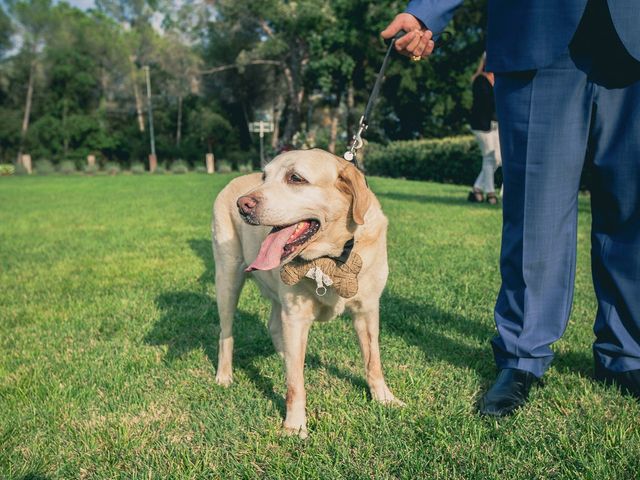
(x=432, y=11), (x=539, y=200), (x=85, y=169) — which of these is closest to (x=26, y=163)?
(x=85, y=169)

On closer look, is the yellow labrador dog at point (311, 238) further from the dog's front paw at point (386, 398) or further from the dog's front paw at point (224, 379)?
the dog's front paw at point (224, 379)

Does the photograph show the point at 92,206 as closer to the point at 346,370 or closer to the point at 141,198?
the point at 141,198

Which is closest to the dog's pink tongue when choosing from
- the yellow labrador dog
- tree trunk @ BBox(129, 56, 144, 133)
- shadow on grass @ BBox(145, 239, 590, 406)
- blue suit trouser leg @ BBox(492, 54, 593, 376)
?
the yellow labrador dog

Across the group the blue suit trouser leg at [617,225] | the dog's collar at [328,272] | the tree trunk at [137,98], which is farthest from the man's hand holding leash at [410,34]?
the tree trunk at [137,98]

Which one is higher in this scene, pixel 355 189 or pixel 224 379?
pixel 355 189

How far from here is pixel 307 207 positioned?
2.31 meters

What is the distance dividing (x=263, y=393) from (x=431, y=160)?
20.7 metres

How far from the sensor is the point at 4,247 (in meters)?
7.59

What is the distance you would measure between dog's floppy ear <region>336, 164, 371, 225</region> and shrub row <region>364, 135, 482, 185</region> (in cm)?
1700

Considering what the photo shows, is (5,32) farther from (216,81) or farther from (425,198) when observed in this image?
(425,198)

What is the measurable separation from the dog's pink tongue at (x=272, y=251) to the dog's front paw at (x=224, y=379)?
0.99m

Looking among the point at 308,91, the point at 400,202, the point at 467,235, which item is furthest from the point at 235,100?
the point at 467,235

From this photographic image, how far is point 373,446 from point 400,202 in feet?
30.8

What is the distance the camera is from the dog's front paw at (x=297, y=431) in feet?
7.63
